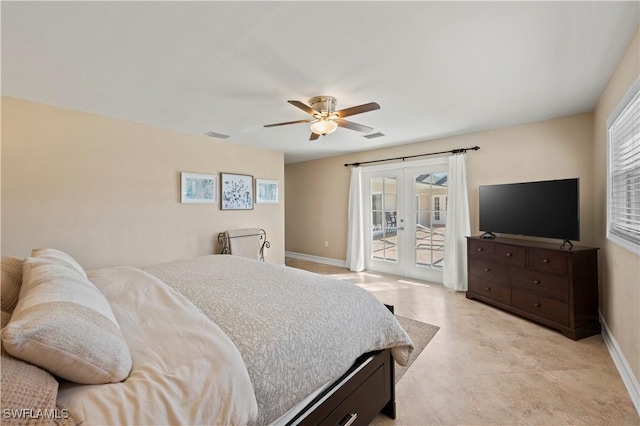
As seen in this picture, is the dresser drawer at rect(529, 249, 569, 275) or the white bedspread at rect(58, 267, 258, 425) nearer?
the white bedspread at rect(58, 267, 258, 425)

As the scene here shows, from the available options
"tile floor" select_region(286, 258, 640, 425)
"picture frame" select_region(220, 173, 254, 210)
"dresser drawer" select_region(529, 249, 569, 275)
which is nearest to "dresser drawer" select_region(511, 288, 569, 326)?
"tile floor" select_region(286, 258, 640, 425)

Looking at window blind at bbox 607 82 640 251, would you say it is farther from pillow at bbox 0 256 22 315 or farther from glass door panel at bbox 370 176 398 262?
pillow at bbox 0 256 22 315

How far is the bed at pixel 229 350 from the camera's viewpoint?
30.4 inches

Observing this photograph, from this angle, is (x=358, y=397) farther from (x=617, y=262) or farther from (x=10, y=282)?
(x=617, y=262)

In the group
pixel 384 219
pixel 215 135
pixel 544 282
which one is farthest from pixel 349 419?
pixel 384 219

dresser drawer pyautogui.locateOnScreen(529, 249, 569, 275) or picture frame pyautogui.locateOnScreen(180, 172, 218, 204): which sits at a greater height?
picture frame pyautogui.locateOnScreen(180, 172, 218, 204)

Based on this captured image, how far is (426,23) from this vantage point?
1688 mm

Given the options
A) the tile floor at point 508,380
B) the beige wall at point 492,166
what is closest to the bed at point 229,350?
the tile floor at point 508,380

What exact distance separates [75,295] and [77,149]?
2950 millimetres

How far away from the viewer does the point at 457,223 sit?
418cm

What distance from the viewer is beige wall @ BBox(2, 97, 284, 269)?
2793 millimetres

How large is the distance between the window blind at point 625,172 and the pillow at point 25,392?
9.73 ft

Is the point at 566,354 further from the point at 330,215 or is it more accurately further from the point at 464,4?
the point at 330,215

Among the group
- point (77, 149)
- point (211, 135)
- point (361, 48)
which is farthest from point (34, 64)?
point (361, 48)
